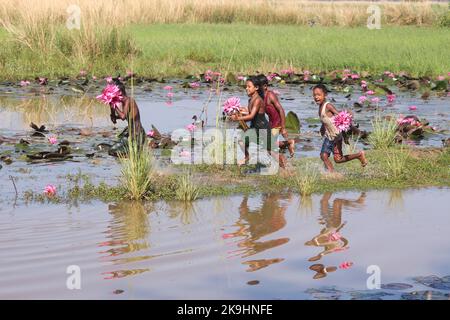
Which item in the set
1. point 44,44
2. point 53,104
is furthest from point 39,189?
point 44,44

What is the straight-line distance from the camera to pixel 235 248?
7422mm

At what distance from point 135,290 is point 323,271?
1.37 m

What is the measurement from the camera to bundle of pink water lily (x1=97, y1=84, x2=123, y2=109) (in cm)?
1034

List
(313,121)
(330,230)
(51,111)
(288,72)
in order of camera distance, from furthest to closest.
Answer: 1. (288,72)
2. (51,111)
3. (313,121)
4. (330,230)

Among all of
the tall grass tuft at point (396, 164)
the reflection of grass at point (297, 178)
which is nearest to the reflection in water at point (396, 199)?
the reflection of grass at point (297, 178)

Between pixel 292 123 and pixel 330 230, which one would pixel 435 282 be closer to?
pixel 330 230

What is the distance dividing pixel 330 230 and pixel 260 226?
61cm

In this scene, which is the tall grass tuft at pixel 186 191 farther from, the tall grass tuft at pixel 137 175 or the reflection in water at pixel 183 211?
the tall grass tuft at pixel 137 175

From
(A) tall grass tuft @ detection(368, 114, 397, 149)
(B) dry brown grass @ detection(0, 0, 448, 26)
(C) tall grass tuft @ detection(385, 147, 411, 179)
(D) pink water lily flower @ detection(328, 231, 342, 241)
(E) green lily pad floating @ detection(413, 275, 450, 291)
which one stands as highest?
(B) dry brown grass @ detection(0, 0, 448, 26)

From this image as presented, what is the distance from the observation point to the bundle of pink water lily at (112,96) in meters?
10.3

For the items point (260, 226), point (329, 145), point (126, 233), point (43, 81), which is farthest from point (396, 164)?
point (43, 81)

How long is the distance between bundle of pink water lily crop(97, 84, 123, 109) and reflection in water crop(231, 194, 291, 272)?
6.42 feet

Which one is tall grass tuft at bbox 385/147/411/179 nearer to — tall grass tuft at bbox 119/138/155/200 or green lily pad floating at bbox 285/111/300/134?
green lily pad floating at bbox 285/111/300/134

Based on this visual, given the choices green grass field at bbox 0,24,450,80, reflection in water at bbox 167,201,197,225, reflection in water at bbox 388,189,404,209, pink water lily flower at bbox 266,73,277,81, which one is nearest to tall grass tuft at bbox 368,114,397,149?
reflection in water at bbox 388,189,404,209
